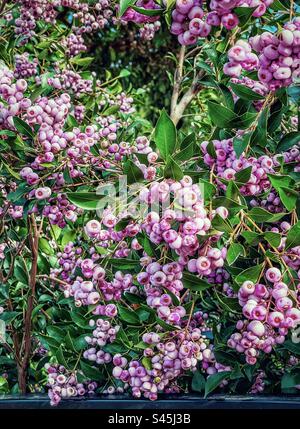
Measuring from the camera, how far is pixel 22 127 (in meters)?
1.58

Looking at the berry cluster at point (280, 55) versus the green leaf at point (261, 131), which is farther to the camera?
the green leaf at point (261, 131)

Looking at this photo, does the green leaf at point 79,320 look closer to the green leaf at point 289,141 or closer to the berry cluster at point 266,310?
the berry cluster at point 266,310

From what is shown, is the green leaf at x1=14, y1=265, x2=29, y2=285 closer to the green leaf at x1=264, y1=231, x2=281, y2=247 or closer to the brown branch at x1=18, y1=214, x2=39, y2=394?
the brown branch at x1=18, y1=214, x2=39, y2=394

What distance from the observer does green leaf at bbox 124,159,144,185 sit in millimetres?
1340

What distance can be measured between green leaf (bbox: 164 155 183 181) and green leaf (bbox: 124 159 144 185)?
119mm

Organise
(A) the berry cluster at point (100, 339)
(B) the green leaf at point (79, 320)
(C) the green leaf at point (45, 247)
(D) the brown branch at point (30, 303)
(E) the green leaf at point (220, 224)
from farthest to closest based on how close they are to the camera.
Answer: (C) the green leaf at point (45, 247) < (D) the brown branch at point (30, 303) < (B) the green leaf at point (79, 320) < (A) the berry cluster at point (100, 339) < (E) the green leaf at point (220, 224)

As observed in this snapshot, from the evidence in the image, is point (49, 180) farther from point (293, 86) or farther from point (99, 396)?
point (293, 86)

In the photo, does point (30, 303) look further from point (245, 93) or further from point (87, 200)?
point (245, 93)

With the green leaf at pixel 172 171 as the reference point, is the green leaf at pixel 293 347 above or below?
below

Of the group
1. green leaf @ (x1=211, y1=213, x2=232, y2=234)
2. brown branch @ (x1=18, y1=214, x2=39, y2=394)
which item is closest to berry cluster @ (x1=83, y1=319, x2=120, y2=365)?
brown branch @ (x1=18, y1=214, x2=39, y2=394)

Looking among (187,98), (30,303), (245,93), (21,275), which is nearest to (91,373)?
(30,303)

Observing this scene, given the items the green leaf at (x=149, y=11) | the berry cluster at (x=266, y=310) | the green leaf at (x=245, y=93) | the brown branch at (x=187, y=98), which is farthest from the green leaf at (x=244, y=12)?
the brown branch at (x=187, y=98)

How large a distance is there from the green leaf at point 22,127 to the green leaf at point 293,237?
0.74 m

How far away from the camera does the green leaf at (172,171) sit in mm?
1225
